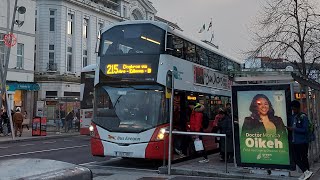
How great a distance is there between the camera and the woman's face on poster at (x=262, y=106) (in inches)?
418

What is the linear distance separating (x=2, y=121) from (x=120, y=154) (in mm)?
19346

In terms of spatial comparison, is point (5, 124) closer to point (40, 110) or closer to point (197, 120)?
point (40, 110)

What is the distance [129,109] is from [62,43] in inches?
1422

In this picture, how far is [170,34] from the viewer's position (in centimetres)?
1378

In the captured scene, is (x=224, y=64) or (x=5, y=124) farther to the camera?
(x=5, y=124)

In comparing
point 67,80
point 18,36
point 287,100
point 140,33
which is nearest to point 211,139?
point 140,33

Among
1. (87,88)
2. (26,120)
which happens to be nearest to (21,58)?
(26,120)

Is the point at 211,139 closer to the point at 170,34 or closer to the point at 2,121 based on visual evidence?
the point at 170,34

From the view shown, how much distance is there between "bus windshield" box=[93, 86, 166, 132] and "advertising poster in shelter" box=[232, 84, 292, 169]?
2.78 m

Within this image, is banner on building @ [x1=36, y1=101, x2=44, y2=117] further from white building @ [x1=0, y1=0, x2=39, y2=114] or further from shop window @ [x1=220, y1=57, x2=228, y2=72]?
shop window @ [x1=220, y1=57, x2=228, y2=72]

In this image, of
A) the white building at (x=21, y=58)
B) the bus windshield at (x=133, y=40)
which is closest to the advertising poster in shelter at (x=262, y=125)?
the bus windshield at (x=133, y=40)

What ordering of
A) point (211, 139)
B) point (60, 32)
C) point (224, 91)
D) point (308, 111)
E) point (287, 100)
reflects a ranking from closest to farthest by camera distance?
point (287, 100) → point (308, 111) → point (211, 139) → point (224, 91) → point (60, 32)

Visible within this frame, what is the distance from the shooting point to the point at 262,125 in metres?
10.7

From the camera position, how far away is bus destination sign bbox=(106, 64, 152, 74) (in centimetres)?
1331
